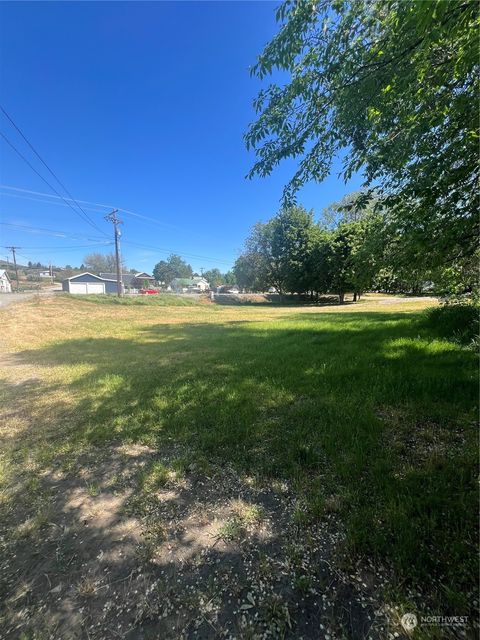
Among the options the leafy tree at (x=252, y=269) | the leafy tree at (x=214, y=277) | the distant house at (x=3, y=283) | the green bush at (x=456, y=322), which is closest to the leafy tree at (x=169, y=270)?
the leafy tree at (x=214, y=277)

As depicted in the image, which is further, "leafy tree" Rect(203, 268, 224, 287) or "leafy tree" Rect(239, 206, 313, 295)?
"leafy tree" Rect(203, 268, 224, 287)

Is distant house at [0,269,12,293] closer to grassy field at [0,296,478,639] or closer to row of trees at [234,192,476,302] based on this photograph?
row of trees at [234,192,476,302]

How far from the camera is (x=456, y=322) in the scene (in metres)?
5.96

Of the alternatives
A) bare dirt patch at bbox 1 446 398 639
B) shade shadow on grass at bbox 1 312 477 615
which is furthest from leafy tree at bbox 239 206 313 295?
bare dirt patch at bbox 1 446 398 639

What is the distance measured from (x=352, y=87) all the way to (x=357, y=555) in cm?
379

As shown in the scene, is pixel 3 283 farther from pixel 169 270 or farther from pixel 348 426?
pixel 348 426

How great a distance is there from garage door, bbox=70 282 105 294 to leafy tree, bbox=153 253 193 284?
41582 millimetres

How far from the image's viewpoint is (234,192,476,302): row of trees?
15.2ft

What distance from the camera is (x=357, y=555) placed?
4.90ft

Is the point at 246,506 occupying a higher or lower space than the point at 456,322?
lower

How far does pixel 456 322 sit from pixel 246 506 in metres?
6.27
